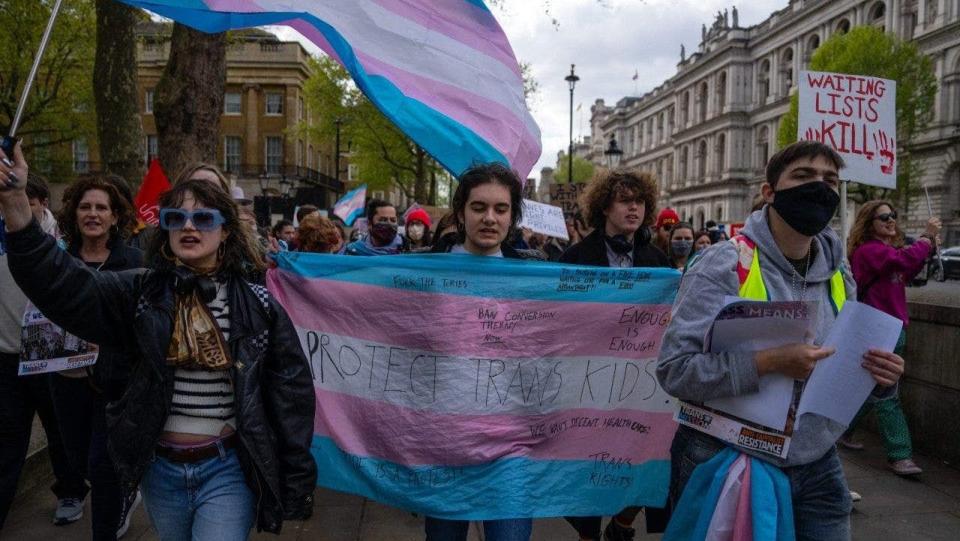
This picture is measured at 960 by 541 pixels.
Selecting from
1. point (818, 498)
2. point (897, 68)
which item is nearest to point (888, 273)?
point (818, 498)

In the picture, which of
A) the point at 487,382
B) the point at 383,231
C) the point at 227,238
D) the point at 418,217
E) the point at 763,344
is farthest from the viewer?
the point at 418,217

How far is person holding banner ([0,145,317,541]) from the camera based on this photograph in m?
2.30

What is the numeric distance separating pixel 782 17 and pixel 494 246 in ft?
225

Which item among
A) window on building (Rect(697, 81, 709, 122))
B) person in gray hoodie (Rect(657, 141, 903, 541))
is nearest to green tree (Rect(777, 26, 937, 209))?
person in gray hoodie (Rect(657, 141, 903, 541))

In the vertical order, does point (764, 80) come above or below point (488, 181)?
above

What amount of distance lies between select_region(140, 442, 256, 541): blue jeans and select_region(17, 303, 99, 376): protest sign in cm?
153

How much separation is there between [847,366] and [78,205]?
345 centimetres

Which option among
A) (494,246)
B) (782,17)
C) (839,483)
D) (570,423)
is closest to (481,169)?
(494,246)

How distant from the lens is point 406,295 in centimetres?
336

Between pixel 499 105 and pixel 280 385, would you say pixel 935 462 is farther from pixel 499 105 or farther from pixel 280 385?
pixel 280 385

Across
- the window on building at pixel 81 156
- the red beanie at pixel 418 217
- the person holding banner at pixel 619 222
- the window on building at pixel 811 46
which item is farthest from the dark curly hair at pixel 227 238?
the window on building at pixel 811 46

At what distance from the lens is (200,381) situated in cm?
238

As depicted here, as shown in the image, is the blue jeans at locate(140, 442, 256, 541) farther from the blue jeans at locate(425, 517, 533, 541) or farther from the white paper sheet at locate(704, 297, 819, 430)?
the white paper sheet at locate(704, 297, 819, 430)

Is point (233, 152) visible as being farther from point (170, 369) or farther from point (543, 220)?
point (170, 369)
